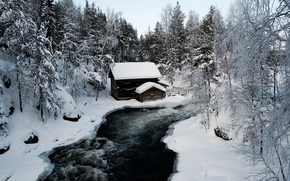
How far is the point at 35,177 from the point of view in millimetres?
13109

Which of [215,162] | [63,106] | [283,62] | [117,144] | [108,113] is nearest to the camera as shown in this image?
[283,62]

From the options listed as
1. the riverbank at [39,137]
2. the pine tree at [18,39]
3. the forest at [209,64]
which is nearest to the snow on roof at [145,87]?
the forest at [209,64]

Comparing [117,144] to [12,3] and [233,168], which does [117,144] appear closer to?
[233,168]

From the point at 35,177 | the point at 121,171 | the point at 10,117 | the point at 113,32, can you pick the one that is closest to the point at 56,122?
the point at 10,117

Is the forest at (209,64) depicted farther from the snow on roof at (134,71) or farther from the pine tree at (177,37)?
the snow on roof at (134,71)

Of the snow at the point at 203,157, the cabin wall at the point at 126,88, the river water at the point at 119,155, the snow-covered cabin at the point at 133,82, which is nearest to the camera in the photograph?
the snow at the point at 203,157

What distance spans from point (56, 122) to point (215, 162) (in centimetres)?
1564

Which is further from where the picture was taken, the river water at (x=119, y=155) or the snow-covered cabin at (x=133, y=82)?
the snow-covered cabin at (x=133, y=82)

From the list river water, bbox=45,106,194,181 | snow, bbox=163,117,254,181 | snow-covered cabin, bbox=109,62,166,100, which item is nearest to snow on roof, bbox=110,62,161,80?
snow-covered cabin, bbox=109,62,166,100

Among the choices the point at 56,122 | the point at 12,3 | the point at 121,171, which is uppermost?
the point at 12,3

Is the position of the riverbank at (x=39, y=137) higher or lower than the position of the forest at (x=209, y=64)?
lower

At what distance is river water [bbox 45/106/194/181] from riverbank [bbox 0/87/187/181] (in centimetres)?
91

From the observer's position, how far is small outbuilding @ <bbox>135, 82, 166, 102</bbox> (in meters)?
35.8

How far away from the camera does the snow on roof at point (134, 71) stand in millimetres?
37081
